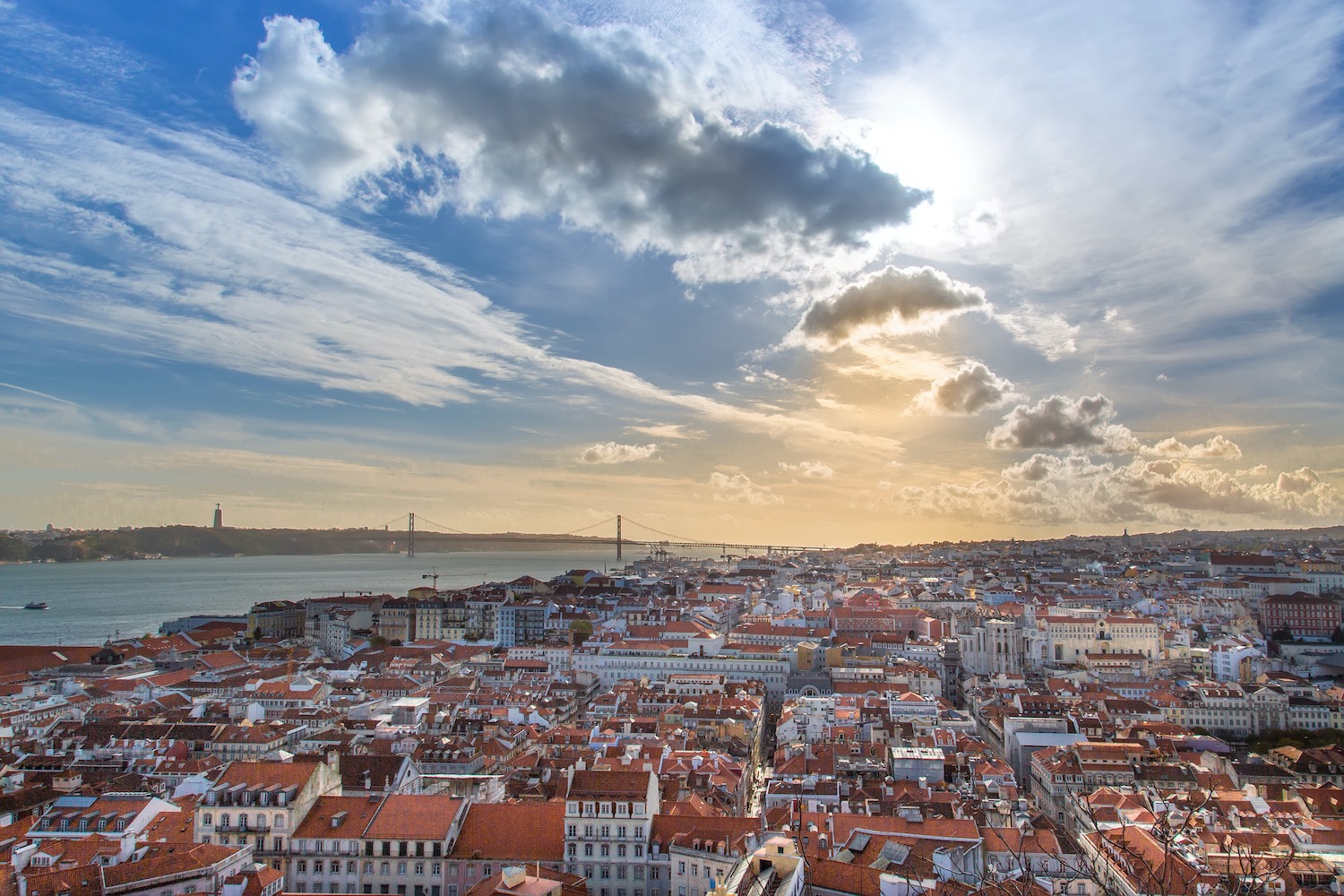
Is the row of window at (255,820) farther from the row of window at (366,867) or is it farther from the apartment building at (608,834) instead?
the apartment building at (608,834)

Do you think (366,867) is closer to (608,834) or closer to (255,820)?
(255,820)

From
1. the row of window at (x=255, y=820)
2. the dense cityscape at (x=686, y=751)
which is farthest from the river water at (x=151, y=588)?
the row of window at (x=255, y=820)

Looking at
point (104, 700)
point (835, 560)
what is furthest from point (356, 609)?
point (835, 560)

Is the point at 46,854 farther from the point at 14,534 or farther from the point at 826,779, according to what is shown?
the point at 14,534

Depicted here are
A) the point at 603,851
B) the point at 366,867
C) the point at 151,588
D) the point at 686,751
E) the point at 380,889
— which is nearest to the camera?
the point at 380,889

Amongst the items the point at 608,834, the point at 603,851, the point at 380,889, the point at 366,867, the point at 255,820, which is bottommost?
the point at 380,889

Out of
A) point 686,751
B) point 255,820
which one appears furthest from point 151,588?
point 255,820
